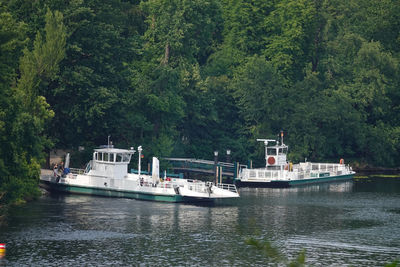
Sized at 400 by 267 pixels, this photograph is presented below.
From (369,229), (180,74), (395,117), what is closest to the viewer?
(369,229)

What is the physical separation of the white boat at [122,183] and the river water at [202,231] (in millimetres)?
1314

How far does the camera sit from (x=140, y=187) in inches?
2798

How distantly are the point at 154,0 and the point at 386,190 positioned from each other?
124 feet

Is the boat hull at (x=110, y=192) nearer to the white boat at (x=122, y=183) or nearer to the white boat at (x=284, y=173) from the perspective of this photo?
the white boat at (x=122, y=183)

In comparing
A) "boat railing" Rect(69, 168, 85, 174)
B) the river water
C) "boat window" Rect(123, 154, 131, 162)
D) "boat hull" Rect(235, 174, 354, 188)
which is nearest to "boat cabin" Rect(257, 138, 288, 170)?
"boat hull" Rect(235, 174, 354, 188)

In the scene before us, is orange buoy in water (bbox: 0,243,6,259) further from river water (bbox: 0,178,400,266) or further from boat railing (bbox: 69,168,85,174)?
boat railing (bbox: 69,168,85,174)

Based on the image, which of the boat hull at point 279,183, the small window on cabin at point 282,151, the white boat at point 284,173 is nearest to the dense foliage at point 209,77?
the small window on cabin at point 282,151

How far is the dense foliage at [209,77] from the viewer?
77.4 meters

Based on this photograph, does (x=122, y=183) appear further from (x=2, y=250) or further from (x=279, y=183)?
(x=2, y=250)

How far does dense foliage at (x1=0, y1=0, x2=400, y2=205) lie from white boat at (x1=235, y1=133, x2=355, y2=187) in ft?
20.4

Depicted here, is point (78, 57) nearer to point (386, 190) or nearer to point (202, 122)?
point (202, 122)

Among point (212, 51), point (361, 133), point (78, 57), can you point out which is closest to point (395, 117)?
point (361, 133)

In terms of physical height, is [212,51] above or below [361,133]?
above

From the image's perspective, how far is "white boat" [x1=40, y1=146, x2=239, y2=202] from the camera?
227 feet
